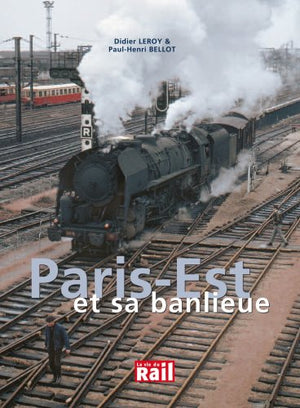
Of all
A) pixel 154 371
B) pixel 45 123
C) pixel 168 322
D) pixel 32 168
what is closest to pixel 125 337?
pixel 168 322

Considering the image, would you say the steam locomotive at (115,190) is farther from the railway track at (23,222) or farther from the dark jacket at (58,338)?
the dark jacket at (58,338)

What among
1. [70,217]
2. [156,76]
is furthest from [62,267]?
[156,76]

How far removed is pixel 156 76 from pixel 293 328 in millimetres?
12714

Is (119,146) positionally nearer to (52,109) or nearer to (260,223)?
(260,223)

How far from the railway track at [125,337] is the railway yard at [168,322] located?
0.02 metres

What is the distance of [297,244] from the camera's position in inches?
739

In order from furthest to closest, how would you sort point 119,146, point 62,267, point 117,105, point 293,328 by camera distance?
point 117,105 < point 119,146 < point 62,267 < point 293,328

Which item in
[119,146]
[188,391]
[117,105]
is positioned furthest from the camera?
[117,105]

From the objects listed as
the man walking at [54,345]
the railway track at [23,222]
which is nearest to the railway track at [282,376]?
the man walking at [54,345]

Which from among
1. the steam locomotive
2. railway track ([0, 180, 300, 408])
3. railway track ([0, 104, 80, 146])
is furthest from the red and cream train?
railway track ([0, 180, 300, 408])

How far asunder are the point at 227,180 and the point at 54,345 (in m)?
18.9

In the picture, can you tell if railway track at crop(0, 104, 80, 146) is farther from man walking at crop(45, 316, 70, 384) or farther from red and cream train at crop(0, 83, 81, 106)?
man walking at crop(45, 316, 70, 384)

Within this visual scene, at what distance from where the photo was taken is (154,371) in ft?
35.4

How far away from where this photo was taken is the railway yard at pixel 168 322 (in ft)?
33.4
